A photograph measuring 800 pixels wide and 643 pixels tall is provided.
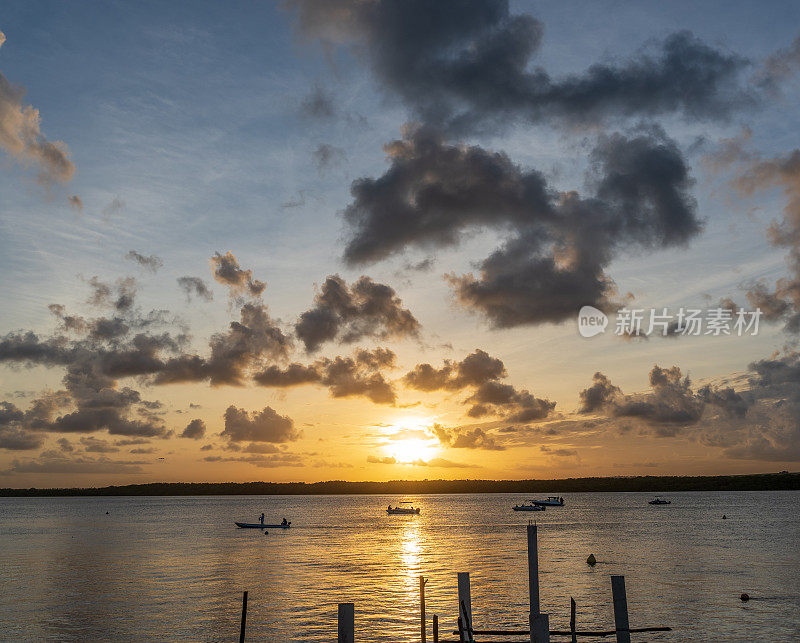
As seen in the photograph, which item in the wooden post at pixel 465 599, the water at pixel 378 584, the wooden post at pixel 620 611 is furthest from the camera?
the water at pixel 378 584

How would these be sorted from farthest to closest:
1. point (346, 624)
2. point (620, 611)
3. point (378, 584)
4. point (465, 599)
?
point (378, 584) → point (465, 599) → point (620, 611) → point (346, 624)

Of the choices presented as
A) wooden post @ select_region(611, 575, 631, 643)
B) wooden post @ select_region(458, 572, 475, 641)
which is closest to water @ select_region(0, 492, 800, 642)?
wooden post @ select_region(458, 572, 475, 641)

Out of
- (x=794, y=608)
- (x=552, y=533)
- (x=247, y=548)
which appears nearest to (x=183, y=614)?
(x=794, y=608)

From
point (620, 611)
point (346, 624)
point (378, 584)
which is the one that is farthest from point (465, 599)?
point (378, 584)

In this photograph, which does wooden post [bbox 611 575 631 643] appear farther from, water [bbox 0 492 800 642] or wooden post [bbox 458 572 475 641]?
water [bbox 0 492 800 642]

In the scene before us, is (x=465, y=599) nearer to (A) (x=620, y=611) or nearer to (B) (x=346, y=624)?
(A) (x=620, y=611)

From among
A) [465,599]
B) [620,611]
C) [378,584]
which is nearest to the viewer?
[620,611]

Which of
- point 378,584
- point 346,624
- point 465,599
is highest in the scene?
point 346,624

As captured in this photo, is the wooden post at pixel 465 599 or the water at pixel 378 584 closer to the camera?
the wooden post at pixel 465 599

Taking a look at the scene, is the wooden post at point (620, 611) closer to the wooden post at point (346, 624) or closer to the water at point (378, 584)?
the wooden post at point (346, 624)

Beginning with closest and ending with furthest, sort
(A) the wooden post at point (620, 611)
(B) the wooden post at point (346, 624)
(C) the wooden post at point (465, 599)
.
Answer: (B) the wooden post at point (346, 624)
(A) the wooden post at point (620, 611)
(C) the wooden post at point (465, 599)

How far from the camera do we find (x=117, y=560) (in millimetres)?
91750

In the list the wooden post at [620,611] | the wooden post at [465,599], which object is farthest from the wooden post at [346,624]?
the wooden post at [620,611]

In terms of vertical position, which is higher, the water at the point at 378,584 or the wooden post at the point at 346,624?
the wooden post at the point at 346,624
